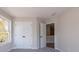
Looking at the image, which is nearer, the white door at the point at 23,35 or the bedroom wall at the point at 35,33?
the bedroom wall at the point at 35,33

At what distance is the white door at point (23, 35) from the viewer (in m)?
9.16

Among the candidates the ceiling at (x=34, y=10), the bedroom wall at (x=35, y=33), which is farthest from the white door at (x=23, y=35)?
the ceiling at (x=34, y=10)

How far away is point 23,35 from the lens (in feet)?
30.6

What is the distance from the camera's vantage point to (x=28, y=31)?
9281mm

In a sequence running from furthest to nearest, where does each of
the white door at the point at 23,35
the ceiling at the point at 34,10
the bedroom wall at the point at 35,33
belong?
the white door at the point at 23,35
the bedroom wall at the point at 35,33
the ceiling at the point at 34,10

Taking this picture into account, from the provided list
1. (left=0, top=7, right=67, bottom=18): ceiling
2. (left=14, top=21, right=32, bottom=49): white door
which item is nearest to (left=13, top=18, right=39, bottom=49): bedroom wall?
(left=14, top=21, right=32, bottom=49): white door

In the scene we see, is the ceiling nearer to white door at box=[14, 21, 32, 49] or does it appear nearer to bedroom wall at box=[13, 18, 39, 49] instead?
bedroom wall at box=[13, 18, 39, 49]

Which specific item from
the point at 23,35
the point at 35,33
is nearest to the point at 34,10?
the point at 35,33

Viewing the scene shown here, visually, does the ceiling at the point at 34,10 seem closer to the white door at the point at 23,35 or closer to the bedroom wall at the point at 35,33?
the bedroom wall at the point at 35,33
